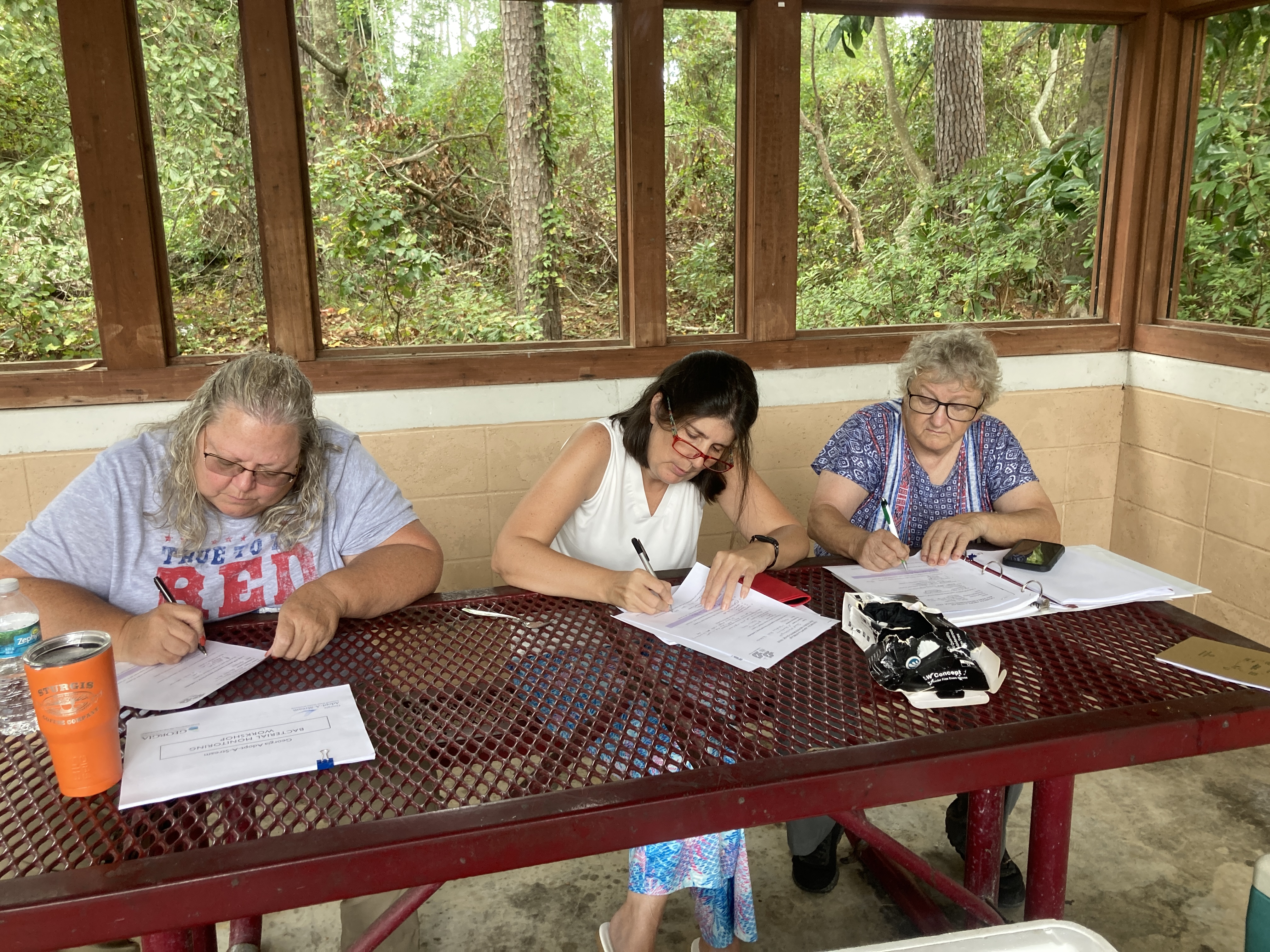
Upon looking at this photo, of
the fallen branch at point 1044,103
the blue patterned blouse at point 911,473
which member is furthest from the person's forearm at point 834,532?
the fallen branch at point 1044,103

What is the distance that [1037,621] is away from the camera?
5.31 feet

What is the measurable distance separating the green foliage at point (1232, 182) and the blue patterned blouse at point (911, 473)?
1671 mm

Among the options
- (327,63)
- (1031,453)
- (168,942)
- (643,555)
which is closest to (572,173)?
(327,63)

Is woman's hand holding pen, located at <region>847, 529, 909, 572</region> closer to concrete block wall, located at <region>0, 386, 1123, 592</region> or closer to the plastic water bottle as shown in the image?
concrete block wall, located at <region>0, 386, 1123, 592</region>

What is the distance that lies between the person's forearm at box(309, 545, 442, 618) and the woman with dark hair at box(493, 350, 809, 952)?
0.47 feet

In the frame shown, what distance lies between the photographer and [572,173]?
3.39 meters

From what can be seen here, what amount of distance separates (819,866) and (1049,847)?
2.66 feet

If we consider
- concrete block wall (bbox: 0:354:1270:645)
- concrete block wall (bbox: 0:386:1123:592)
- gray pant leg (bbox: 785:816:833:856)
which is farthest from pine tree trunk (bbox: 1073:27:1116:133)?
gray pant leg (bbox: 785:816:833:856)

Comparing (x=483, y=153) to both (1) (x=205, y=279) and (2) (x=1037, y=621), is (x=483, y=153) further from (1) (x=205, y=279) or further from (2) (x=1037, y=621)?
(2) (x=1037, y=621)

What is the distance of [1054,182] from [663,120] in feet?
6.06

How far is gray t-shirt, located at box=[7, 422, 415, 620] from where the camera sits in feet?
5.24

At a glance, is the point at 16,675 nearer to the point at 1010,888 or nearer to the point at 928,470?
the point at 928,470

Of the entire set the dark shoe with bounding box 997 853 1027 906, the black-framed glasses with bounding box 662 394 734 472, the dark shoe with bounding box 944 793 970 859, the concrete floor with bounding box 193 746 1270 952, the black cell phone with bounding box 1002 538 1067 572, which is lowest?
the concrete floor with bounding box 193 746 1270 952

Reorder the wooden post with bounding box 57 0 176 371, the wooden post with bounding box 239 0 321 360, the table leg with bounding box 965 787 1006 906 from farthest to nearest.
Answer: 1. the wooden post with bounding box 239 0 321 360
2. the wooden post with bounding box 57 0 176 371
3. the table leg with bounding box 965 787 1006 906
